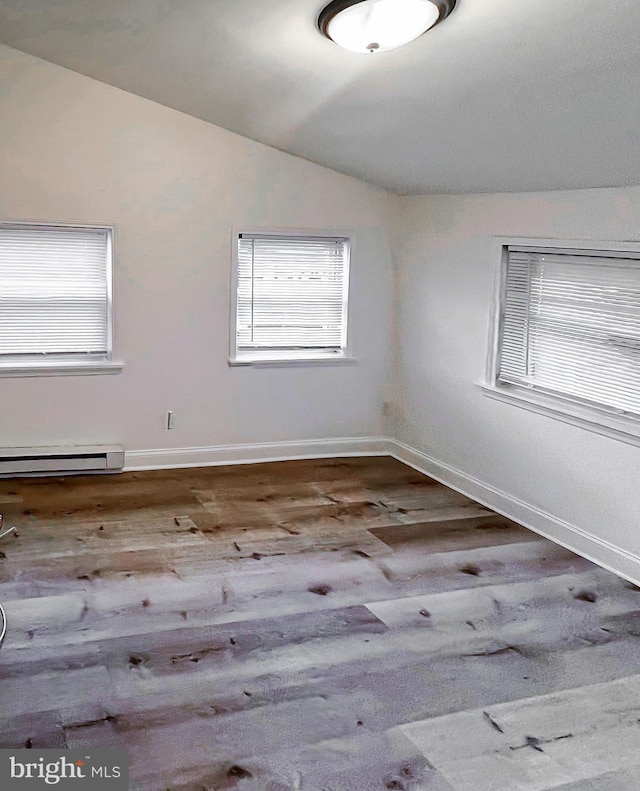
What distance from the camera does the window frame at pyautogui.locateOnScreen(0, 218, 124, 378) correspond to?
505cm

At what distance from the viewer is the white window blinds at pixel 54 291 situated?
506 cm

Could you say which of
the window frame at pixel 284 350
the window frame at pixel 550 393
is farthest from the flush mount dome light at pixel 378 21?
the window frame at pixel 284 350

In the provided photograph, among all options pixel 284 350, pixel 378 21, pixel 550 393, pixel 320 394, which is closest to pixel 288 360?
pixel 284 350

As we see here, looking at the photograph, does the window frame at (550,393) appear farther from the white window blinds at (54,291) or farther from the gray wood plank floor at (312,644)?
the white window blinds at (54,291)

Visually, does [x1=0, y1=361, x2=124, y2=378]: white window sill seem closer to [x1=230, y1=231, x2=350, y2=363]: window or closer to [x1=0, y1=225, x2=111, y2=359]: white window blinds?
[x1=0, y1=225, x2=111, y2=359]: white window blinds

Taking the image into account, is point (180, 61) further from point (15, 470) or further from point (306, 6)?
point (15, 470)

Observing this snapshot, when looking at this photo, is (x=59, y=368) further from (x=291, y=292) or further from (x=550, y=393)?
(x=550, y=393)

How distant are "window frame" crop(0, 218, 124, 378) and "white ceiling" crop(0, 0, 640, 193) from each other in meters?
0.86

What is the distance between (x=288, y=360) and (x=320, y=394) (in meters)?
0.35

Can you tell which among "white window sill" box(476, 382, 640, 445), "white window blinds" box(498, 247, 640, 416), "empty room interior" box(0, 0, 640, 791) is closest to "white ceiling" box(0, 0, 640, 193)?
"empty room interior" box(0, 0, 640, 791)

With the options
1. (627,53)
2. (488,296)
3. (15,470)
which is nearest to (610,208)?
(488,296)

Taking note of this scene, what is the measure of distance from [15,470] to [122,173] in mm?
1872

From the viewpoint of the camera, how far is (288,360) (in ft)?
18.7

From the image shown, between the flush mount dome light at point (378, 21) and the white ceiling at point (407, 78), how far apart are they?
0.07 m
